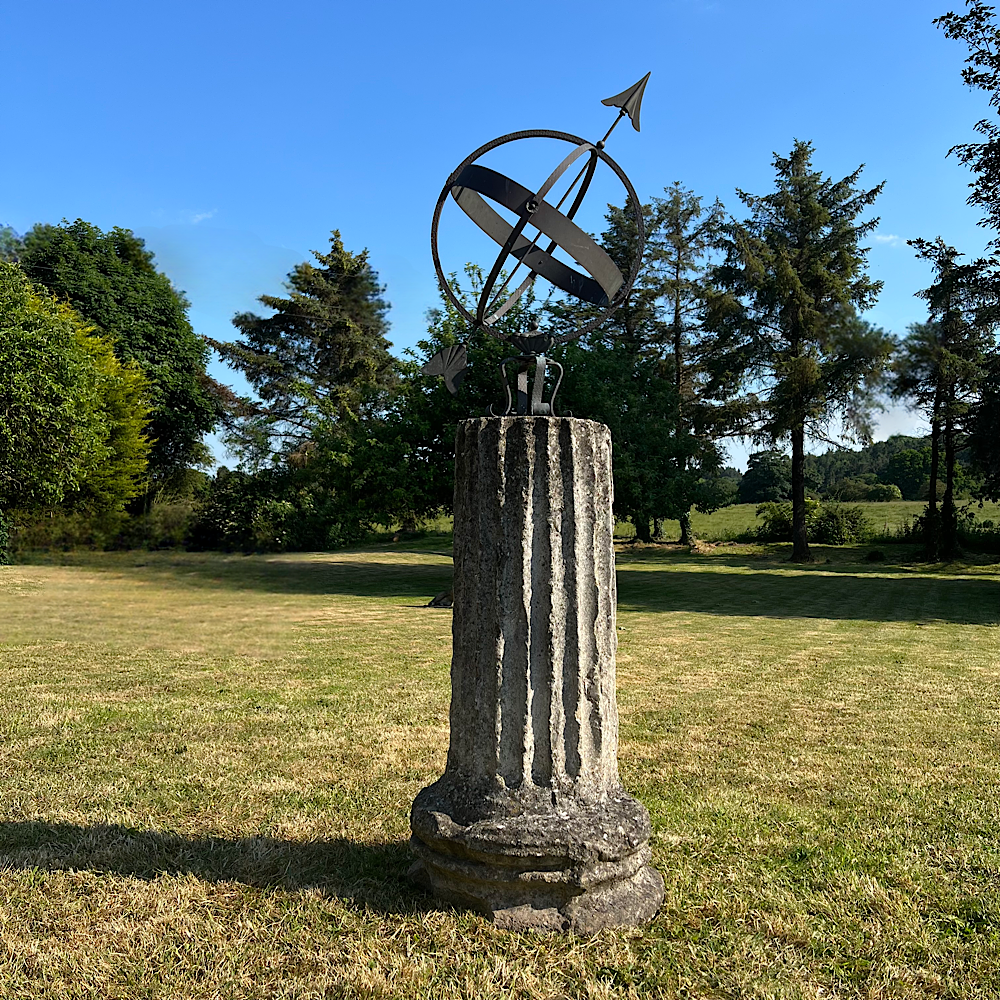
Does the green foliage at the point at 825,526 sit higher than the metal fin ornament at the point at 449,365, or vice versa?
the metal fin ornament at the point at 449,365

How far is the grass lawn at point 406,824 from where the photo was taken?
2.87 meters

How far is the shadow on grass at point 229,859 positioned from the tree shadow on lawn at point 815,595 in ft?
38.6

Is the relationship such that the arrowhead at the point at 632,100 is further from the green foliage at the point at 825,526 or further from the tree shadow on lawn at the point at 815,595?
the green foliage at the point at 825,526

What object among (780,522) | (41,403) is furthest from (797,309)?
(41,403)

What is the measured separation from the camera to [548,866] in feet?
10.3

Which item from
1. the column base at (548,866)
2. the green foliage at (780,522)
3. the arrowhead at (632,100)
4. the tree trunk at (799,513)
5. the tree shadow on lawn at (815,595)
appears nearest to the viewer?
the column base at (548,866)

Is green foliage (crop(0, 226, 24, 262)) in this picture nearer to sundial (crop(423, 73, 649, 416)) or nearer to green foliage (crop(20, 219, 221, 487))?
green foliage (crop(20, 219, 221, 487))

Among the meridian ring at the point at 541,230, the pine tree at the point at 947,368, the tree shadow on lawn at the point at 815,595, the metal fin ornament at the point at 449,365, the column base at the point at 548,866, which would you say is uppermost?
the pine tree at the point at 947,368

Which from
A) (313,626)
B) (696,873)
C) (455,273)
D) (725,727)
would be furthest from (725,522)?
(696,873)

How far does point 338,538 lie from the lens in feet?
101

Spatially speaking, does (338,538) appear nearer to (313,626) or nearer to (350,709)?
(313,626)

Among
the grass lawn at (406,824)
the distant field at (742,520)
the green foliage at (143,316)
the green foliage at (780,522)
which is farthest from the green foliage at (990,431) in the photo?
the green foliage at (143,316)

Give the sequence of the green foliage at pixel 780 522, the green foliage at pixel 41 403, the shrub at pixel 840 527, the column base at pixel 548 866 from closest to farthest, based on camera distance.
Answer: the column base at pixel 548 866, the green foliage at pixel 41 403, the shrub at pixel 840 527, the green foliage at pixel 780 522

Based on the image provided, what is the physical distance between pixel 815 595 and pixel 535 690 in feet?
54.1
